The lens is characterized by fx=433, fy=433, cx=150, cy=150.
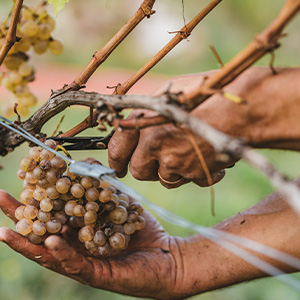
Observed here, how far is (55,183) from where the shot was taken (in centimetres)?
99

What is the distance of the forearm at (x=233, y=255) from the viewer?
47.6 inches

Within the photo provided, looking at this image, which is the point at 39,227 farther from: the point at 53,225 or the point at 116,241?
the point at 116,241

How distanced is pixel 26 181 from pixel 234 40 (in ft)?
22.2

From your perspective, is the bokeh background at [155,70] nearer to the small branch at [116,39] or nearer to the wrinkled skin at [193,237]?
the wrinkled skin at [193,237]

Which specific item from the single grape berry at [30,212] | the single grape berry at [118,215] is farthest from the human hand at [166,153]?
the single grape berry at [30,212]

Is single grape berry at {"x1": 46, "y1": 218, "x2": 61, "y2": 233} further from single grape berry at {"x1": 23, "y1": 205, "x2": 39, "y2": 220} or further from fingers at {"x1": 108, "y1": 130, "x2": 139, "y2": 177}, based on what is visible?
fingers at {"x1": 108, "y1": 130, "x2": 139, "y2": 177}

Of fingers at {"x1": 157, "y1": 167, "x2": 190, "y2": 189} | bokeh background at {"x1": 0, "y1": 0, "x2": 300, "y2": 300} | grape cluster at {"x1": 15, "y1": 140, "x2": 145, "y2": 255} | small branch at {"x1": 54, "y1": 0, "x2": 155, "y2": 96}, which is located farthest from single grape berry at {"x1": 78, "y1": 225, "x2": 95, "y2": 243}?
bokeh background at {"x1": 0, "y1": 0, "x2": 300, "y2": 300}

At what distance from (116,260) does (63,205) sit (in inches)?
9.8

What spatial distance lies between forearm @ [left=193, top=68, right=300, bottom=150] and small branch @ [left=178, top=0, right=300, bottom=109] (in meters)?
0.07

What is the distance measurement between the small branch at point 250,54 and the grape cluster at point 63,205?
1.21 feet

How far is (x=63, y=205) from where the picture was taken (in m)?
1.03

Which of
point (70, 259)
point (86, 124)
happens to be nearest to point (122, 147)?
point (86, 124)

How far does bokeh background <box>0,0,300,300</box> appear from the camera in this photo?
2.55 meters

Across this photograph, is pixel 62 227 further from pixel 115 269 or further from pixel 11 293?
pixel 11 293
